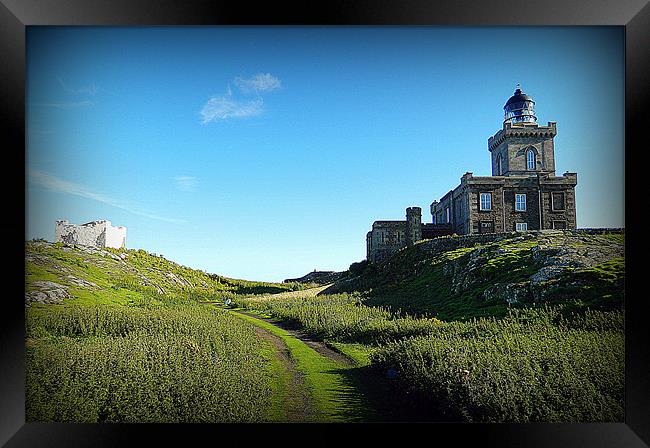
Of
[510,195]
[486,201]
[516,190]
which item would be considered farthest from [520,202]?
[486,201]

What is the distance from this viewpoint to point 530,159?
1177 centimetres

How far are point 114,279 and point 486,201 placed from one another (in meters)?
7.76

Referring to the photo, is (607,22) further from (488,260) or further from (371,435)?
(371,435)

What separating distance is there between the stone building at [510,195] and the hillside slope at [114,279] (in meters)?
2.93

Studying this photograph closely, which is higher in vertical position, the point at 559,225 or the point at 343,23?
the point at 343,23

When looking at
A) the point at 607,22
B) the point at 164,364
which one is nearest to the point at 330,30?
the point at 607,22

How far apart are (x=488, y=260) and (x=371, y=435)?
4771 millimetres

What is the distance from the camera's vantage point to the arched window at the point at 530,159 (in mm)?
11183

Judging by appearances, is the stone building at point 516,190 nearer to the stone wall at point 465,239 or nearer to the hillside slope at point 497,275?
the stone wall at point 465,239

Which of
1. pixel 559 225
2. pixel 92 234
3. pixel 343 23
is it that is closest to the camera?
pixel 343 23

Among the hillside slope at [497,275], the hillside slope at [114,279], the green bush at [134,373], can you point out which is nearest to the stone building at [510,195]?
the hillside slope at [497,275]

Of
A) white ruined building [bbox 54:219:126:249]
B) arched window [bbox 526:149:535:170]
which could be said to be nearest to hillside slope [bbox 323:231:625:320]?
arched window [bbox 526:149:535:170]

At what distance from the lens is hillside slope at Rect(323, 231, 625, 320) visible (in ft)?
25.7

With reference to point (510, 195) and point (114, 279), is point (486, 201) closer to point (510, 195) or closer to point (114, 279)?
point (510, 195)
